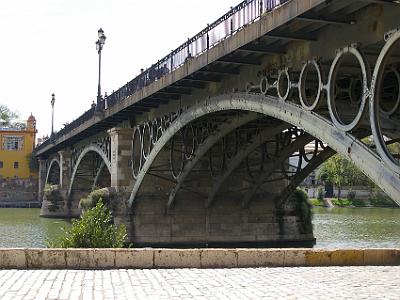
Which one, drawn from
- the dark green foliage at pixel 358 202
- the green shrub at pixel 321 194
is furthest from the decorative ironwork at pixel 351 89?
the green shrub at pixel 321 194

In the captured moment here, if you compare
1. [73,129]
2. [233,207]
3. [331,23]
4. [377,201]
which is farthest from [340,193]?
[331,23]

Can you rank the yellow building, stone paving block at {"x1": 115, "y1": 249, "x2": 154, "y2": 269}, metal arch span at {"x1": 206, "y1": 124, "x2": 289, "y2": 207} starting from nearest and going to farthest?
stone paving block at {"x1": 115, "y1": 249, "x2": 154, "y2": 269} → metal arch span at {"x1": 206, "y1": 124, "x2": 289, "y2": 207} → the yellow building

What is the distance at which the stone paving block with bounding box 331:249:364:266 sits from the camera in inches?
410

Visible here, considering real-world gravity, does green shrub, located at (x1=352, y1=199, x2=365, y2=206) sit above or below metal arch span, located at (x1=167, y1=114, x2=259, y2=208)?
below

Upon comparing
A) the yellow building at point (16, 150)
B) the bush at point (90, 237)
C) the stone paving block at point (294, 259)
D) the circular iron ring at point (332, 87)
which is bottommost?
the stone paving block at point (294, 259)

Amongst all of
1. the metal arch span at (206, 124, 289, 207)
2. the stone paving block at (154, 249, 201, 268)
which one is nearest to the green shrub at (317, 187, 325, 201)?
the metal arch span at (206, 124, 289, 207)

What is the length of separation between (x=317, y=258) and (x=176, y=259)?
2.27 metres

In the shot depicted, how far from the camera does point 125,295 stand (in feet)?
25.2

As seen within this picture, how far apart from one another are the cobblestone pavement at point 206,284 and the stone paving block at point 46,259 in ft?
1.05

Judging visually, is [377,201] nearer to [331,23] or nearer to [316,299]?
[331,23]

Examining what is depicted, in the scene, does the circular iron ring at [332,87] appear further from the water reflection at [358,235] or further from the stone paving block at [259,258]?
the water reflection at [358,235]

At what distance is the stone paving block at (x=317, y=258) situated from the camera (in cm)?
1034

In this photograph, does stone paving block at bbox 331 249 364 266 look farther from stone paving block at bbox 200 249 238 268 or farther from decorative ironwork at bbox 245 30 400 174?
stone paving block at bbox 200 249 238 268

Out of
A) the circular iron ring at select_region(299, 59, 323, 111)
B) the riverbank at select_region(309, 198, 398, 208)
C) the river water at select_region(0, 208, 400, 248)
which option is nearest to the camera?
the circular iron ring at select_region(299, 59, 323, 111)
